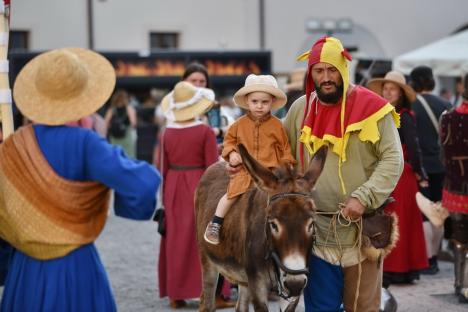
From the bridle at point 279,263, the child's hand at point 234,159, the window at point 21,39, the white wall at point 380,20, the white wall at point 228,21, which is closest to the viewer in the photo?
the bridle at point 279,263

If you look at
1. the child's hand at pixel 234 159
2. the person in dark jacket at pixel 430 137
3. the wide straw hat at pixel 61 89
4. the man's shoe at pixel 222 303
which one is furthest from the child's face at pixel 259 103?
the person in dark jacket at pixel 430 137

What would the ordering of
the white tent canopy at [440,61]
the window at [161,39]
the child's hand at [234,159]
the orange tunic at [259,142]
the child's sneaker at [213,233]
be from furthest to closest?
the window at [161,39] → the white tent canopy at [440,61] → the child's sneaker at [213,233] → the child's hand at [234,159] → the orange tunic at [259,142]

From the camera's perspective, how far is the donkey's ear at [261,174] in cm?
534

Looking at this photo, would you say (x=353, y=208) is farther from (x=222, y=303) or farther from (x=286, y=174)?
(x=222, y=303)

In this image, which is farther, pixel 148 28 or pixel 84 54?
pixel 148 28

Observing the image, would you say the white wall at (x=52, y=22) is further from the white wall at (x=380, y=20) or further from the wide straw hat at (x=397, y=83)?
the wide straw hat at (x=397, y=83)

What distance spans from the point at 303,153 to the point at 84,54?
1615mm

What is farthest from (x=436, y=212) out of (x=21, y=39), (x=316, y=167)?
(x=21, y=39)

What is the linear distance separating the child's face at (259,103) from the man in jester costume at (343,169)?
25.0 inches

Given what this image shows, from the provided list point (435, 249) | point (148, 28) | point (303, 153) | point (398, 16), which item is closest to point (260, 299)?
point (303, 153)

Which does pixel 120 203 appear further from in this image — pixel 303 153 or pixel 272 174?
pixel 303 153

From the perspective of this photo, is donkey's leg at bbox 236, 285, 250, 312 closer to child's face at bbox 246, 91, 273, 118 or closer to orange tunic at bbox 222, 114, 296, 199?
orange tunic at bbox 222, 114, 296, 199

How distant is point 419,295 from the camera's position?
9148 mm

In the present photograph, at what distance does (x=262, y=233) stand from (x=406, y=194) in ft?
13.3
